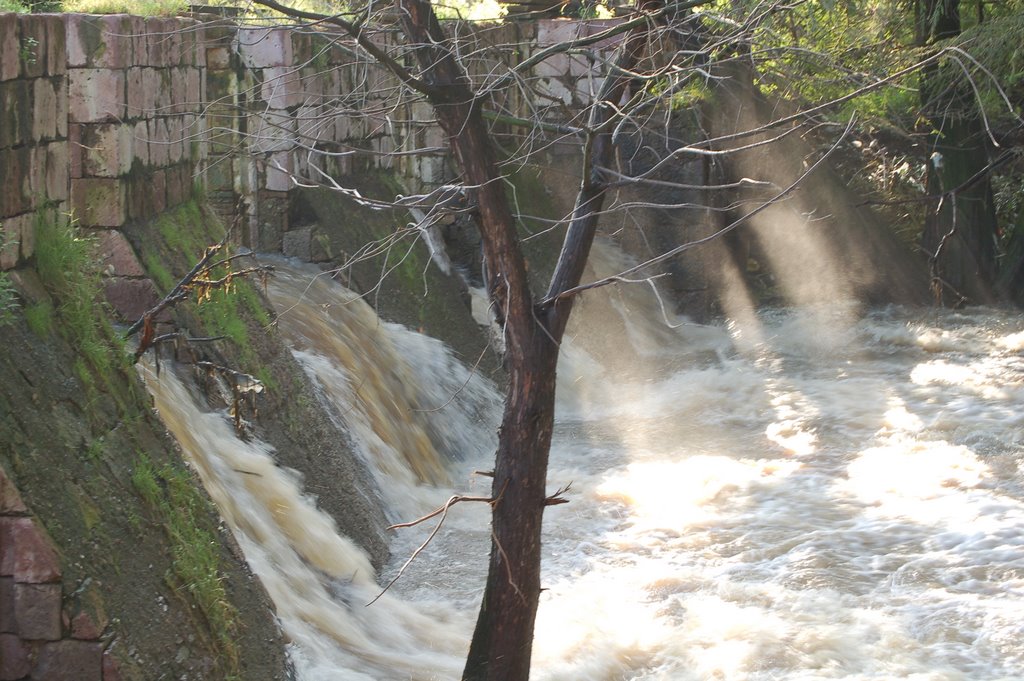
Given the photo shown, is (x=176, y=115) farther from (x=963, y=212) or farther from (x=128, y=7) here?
(x=963, y=212)

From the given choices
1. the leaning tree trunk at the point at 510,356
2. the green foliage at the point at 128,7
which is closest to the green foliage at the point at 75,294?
the leaning tree trunk at the point at 510,356

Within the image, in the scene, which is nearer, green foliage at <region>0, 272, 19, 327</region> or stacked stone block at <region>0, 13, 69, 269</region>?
green foliage at <region>0, 272, 19, 327</region>

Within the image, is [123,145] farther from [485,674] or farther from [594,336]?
[594,336]

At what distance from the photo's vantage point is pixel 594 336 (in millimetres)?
13320

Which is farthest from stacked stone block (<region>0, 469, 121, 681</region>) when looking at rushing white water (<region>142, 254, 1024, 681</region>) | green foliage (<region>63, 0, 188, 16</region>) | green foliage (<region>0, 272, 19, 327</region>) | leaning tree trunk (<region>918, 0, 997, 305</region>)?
leaning tree trunk (<region>918, 0, 997, 305</region>)

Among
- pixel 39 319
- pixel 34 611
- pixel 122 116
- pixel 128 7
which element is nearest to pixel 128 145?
pixel 122 116

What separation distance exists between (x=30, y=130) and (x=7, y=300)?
98cm

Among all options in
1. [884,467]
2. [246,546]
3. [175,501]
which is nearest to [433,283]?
[884,467]

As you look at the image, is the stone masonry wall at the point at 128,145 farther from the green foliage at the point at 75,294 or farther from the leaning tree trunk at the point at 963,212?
the leaning tree trunk at the point at 963,212

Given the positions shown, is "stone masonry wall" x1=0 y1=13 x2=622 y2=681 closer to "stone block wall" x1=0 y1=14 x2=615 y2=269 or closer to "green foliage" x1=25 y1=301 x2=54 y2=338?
"stone block wall" x1=0 y1=14 x2=615 y2=269

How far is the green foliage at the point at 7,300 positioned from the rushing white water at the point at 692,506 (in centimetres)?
169

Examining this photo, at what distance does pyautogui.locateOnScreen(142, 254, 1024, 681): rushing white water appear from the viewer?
6.56 m

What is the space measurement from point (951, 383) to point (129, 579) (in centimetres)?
946

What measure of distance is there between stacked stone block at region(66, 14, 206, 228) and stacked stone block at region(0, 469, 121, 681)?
11.0 feet
